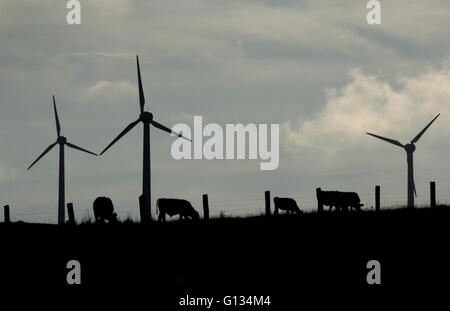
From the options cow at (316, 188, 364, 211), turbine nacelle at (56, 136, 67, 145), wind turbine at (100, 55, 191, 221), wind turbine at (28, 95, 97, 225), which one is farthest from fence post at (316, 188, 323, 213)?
turbine nacelle at (56, 136, 67, 145)

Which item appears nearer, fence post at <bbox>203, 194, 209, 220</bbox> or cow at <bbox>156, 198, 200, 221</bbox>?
fence post at <bbox>203, 194, 209, 220</bbox>

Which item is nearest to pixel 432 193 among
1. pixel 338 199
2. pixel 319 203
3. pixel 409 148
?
pixel 319 203

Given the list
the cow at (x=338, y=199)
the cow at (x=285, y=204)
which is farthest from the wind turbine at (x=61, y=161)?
the cow at (x=338, y=199)

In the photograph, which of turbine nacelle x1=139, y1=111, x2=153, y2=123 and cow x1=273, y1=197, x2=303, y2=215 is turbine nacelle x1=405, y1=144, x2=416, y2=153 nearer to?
cow x1=273, y1=197, x2=303, y2=215

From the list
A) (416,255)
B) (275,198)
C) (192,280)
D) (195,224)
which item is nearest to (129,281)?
(192,280)

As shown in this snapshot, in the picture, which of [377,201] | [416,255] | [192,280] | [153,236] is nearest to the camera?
[192,280]

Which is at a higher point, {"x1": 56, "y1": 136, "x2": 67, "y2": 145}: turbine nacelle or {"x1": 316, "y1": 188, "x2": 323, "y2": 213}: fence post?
{"x1": 56, "y1": 136, "x2": 67, "y2": 145}: turbine nacelle

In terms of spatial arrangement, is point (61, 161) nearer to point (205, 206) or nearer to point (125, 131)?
point (125, 131)

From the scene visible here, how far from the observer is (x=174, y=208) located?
55812 mm

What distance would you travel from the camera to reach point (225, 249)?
3688cm

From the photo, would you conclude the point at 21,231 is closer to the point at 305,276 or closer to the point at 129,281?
the point at 129,281

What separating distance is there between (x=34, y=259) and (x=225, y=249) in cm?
711

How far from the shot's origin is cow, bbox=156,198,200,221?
55.2 m

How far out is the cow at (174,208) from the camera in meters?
55.2
